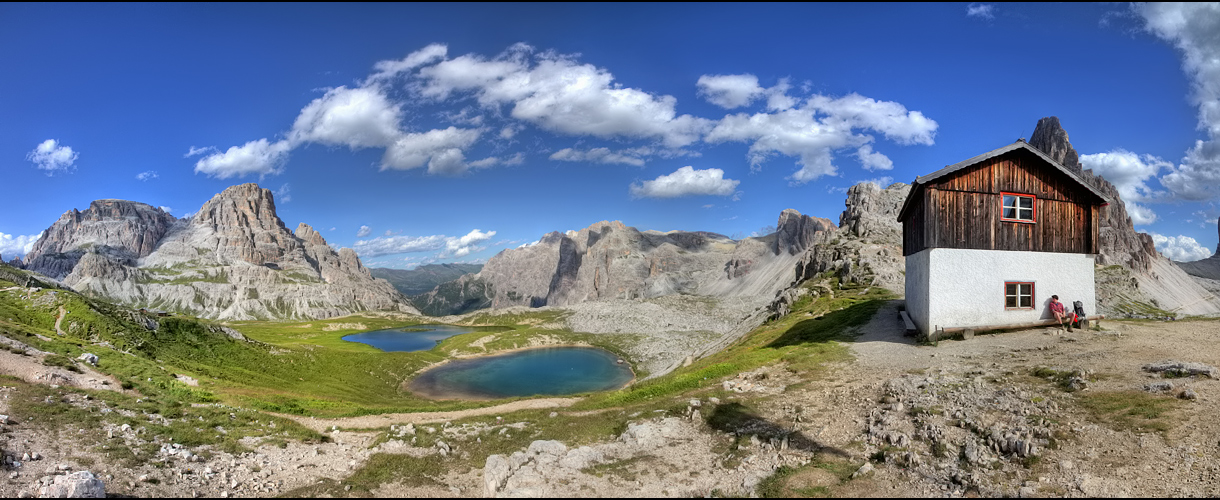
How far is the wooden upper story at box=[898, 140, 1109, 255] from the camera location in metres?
30.9

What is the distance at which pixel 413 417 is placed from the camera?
2773 centimetres

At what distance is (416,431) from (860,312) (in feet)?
124

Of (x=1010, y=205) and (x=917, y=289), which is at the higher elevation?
(x=1010, y=205)

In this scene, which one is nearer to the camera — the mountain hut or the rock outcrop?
the mountain hut

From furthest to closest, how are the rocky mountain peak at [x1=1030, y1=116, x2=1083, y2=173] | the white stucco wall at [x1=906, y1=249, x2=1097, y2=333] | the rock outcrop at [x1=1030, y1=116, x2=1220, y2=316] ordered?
the rocky mountain peak at [x1=1030, y1=116, x2=1083, y2=173]
the rock outcrop at [x1=1030, y1=116, x2=1220, y2=316]
the white stucco wall at [x1=906, y1=249, x2=1097, y2=333]

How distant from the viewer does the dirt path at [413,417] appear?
25.1m

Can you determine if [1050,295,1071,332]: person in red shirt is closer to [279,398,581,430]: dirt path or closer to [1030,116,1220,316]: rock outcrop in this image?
[279,398,581,430]: dirt path

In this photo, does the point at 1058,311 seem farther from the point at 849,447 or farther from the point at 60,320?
the point at 60,320

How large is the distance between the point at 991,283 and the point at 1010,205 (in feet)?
16.3

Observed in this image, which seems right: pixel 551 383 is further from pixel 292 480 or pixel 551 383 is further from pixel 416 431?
pixel 292 480

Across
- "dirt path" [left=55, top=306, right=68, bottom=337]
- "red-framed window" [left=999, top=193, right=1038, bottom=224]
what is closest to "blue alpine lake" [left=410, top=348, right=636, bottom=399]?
"dirt path" [left=55, top=306, right=68, bottom=337]

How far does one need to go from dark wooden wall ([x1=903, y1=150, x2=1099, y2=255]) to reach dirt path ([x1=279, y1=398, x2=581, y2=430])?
79.0 ft

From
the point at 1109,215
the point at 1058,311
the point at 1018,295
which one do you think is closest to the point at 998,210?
the point at 1018,295

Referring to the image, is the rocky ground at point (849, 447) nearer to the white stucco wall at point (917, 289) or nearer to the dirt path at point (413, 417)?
the dirt path at point (413, 417)
